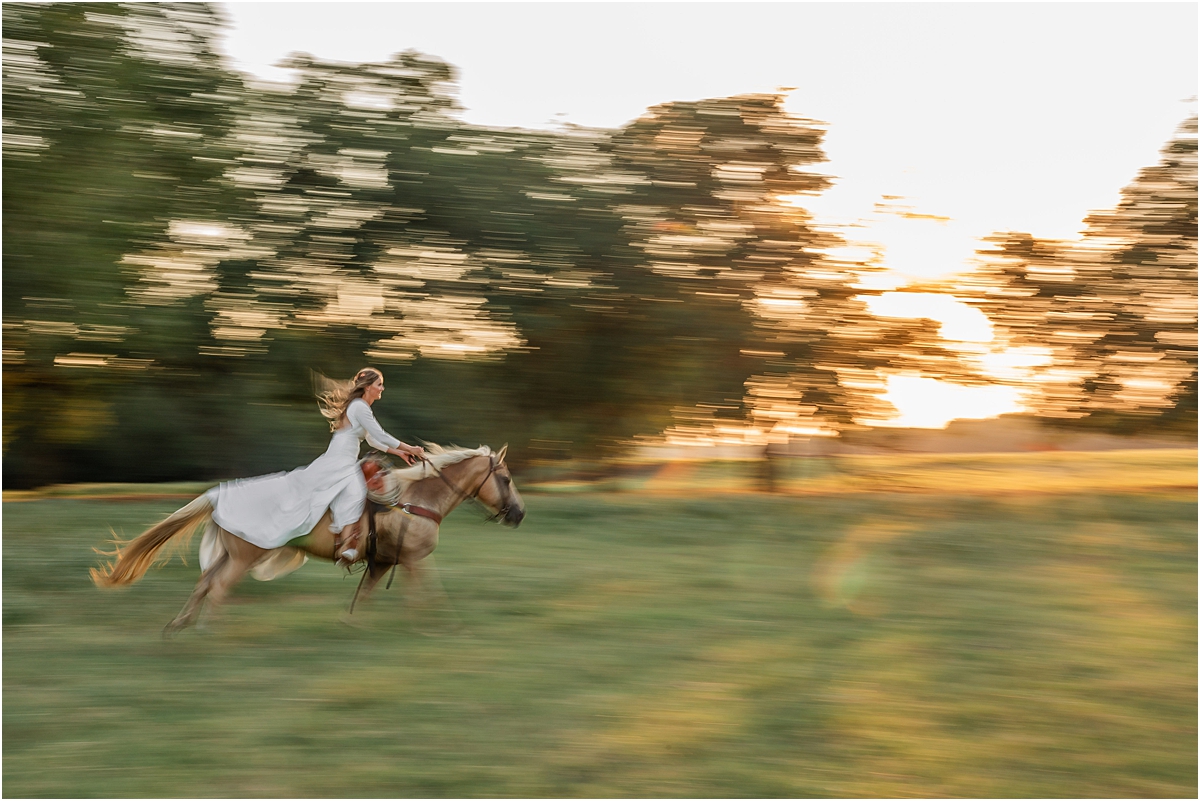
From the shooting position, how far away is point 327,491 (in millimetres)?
5738

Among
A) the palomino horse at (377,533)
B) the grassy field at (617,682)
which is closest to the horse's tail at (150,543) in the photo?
the palomino horse at (377,533)

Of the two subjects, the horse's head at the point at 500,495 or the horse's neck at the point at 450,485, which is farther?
the horse's head at the point at 500,495

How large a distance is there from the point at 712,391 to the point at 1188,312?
8598 mm

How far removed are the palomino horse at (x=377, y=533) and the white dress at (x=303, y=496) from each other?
0.13 metres

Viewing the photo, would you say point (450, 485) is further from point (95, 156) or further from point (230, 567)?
point (95, 156)

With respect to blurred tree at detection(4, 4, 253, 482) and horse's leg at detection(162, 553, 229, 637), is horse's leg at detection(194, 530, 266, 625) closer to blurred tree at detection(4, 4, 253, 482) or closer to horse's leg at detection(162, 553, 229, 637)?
horse's leg at detection(162, 553, 229, 637)

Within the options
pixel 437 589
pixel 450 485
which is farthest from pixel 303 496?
pixel 437 589

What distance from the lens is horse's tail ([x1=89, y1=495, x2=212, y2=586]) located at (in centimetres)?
563

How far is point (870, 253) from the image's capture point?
15.7m

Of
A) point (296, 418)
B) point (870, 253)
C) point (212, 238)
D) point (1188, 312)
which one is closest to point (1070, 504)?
point (1188, 312)

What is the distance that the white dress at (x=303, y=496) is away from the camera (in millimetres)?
5621

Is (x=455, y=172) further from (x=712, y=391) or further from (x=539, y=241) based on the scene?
(x=712, y=391)

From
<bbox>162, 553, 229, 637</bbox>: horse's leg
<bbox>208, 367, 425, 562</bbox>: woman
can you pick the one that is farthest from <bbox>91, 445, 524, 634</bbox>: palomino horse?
<bbox>208, 367, 425, 562</bbox>: woman

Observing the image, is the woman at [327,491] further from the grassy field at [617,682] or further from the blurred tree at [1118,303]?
the blurred tree at [1118,303]
